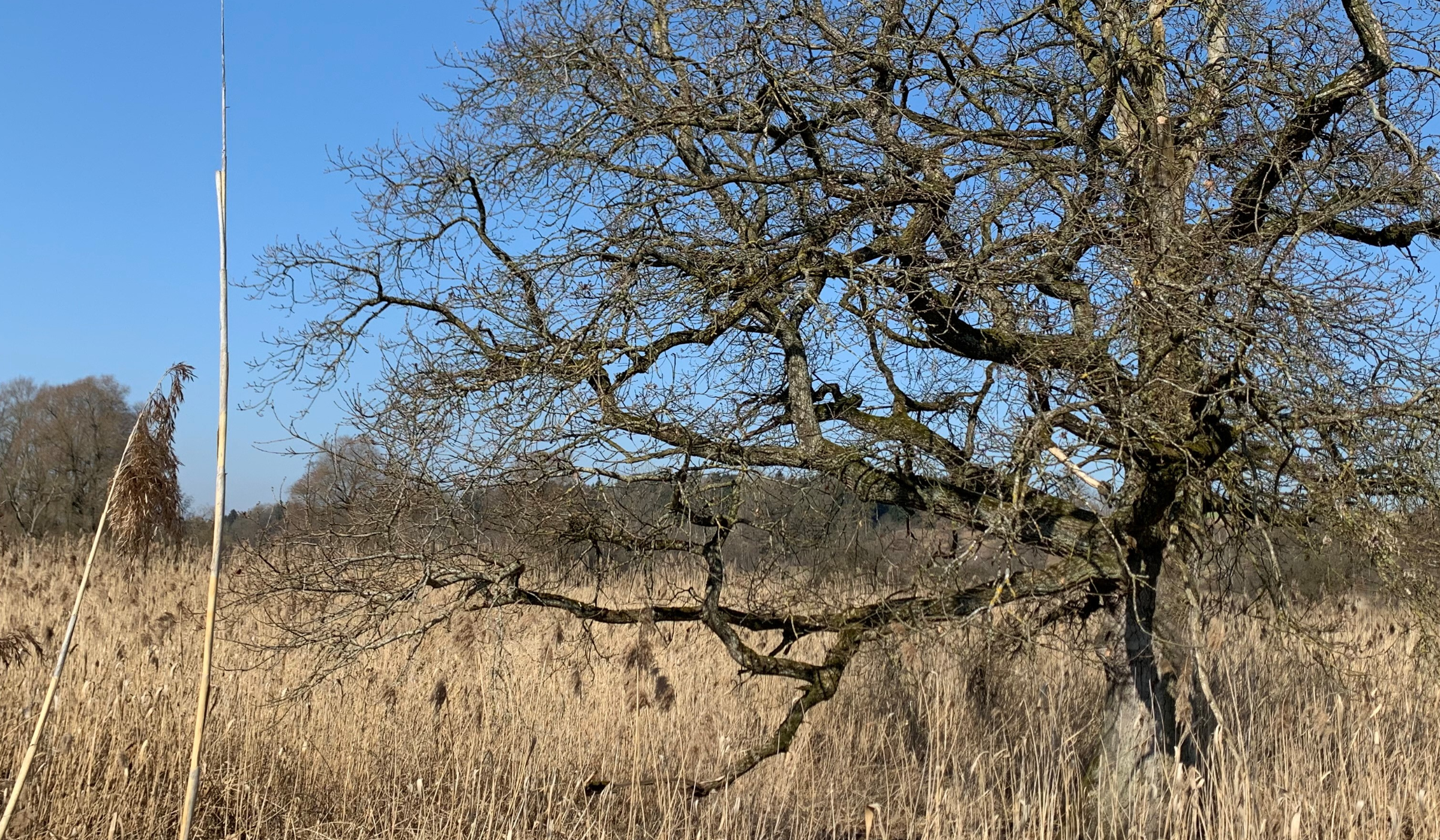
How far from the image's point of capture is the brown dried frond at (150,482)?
1.79 meters

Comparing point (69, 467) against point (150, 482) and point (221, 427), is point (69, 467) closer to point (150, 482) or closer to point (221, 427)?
point (150, 482)

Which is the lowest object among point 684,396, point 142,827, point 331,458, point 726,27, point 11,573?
point 142,827

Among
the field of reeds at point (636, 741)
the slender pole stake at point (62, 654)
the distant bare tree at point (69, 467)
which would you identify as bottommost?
the field of reeds at point (636, 741)

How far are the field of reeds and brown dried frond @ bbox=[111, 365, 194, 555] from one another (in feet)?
2.82

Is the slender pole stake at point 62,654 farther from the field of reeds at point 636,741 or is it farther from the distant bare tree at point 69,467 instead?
the distant bare tree at point 69,467

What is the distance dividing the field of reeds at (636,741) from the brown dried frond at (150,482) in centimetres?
86

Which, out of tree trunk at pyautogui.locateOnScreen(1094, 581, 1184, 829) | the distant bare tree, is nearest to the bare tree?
tree trunk at pyautogui.locateOnScreen(1094, 581, 1184, 829)

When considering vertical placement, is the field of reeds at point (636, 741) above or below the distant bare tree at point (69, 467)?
below

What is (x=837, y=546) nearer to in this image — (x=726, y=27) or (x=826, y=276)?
(x=826, y=276)

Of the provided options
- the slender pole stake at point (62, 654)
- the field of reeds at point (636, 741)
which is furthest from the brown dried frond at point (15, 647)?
the slender pole stake at point (62, 654)

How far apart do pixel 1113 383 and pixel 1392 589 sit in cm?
162

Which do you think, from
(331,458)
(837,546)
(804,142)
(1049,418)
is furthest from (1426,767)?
(331,458)

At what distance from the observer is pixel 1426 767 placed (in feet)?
17.8

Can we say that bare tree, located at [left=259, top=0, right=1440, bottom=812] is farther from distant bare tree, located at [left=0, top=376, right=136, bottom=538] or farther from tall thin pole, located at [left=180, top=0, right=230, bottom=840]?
distant bare tree, located at [left=0, top=376, right=136, bottom=538]
